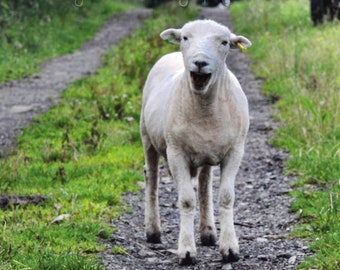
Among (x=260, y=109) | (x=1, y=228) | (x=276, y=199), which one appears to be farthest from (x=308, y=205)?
(x=260, y=109)

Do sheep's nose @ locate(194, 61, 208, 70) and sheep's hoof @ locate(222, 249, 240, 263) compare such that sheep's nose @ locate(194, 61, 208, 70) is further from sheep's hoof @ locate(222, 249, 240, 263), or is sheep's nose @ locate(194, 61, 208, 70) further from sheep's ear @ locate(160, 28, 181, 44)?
sheep's hoof @ locate(222, 249, 240, 263)

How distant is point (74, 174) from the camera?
27.9 ft

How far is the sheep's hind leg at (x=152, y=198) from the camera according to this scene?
660 centimetres

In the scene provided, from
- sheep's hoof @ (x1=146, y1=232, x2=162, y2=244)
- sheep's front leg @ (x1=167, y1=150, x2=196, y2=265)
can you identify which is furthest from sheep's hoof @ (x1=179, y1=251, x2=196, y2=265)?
sheep's hoof @ (x1=146, y1=232, x2=162, y2=244)

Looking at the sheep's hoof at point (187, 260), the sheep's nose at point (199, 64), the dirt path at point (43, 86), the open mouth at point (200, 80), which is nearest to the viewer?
the sheep's nose at point (199, 64)

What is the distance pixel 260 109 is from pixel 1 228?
7283 millimetres

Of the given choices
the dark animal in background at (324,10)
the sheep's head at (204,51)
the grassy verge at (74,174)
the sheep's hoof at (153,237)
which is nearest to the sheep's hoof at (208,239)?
the sheep's hoof at (153,237)

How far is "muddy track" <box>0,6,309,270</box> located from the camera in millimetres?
5969

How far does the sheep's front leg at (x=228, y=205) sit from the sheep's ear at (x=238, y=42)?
0.77 meters

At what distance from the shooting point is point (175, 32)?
6.00 metres

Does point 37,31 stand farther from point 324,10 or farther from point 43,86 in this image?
point 324,10


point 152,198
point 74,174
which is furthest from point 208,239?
point 74,174

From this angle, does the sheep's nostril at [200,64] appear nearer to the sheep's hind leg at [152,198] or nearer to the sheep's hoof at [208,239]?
the sheep's hind leg at [152,198]

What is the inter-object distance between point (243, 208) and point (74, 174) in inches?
78.1
